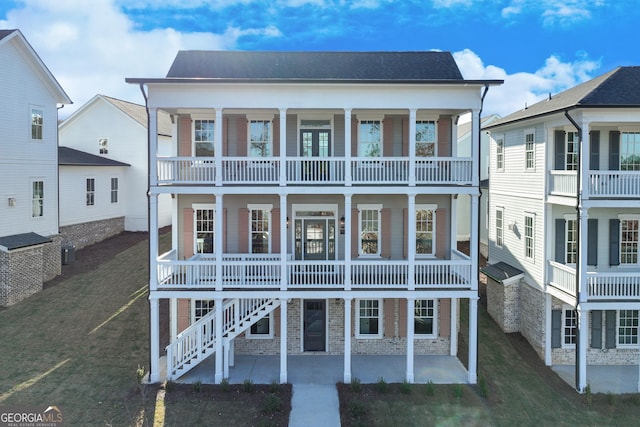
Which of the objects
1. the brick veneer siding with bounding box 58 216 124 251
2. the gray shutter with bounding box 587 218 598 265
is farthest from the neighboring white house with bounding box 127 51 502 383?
the brick veneer siding with bounding box 58 216 124 251

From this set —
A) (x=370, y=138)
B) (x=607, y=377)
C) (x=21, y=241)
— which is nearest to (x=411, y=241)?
(x=370, y=138)

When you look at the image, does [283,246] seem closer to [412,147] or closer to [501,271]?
[412,147]

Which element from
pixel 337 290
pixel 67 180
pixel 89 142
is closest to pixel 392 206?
pixel 337 290

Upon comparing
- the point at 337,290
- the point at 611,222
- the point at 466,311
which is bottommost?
the point at 466,311

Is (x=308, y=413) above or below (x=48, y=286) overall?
below

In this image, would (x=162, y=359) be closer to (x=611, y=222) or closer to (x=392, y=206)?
(x=392, y=206)

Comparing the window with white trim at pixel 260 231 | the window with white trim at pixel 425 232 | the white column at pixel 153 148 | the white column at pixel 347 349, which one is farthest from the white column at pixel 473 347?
the white column at pixel 153 148
